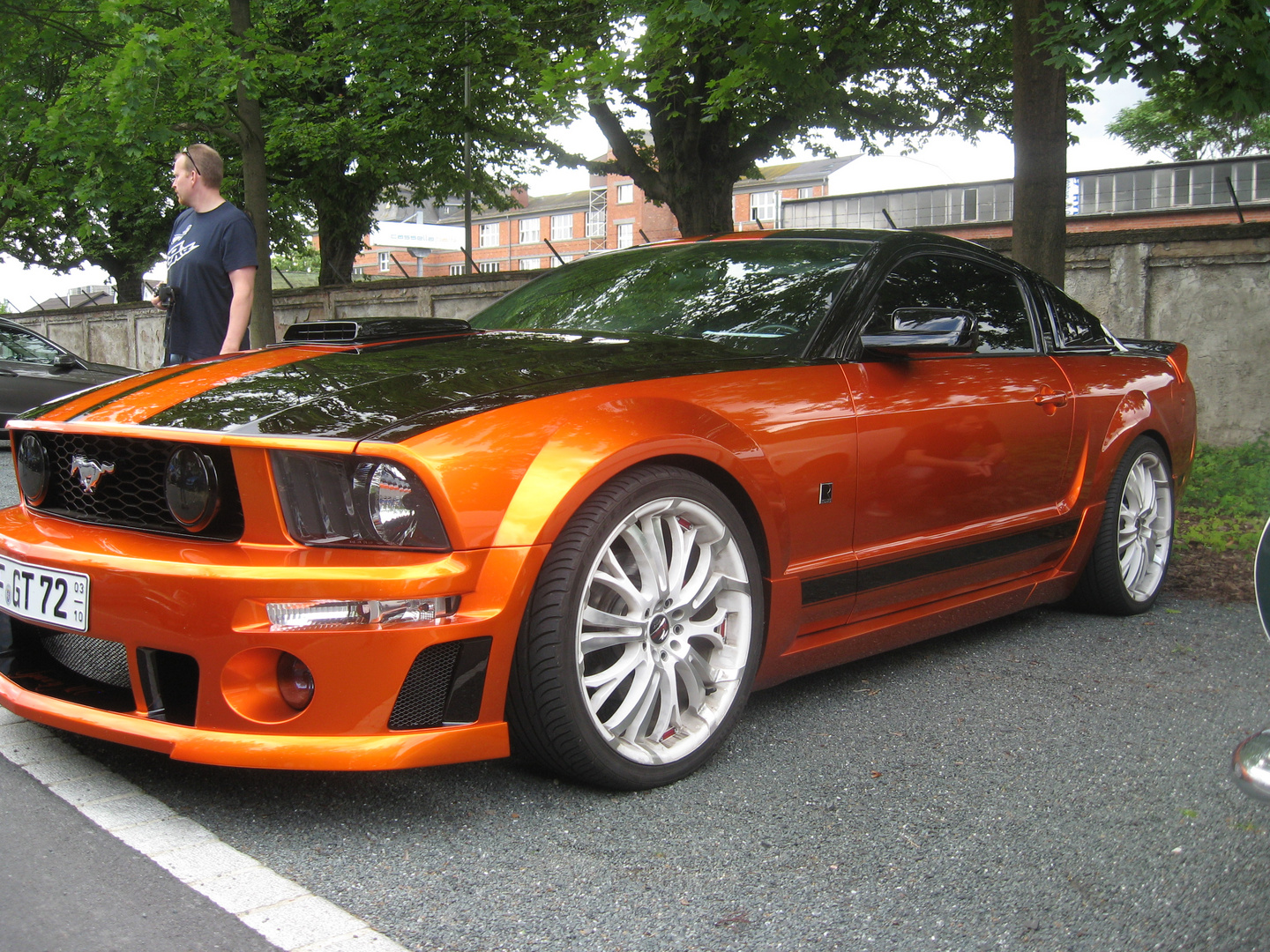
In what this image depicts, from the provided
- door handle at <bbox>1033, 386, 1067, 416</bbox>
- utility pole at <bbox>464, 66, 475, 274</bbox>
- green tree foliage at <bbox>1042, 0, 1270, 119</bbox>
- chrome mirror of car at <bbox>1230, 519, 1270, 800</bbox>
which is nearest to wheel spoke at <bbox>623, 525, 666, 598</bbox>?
chrome mirror of car at <bbox>1230, 519, 1270, 800</bbox>

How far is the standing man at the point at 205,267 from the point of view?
4.80m

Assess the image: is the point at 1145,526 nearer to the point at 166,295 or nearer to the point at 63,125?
the point at 166,295

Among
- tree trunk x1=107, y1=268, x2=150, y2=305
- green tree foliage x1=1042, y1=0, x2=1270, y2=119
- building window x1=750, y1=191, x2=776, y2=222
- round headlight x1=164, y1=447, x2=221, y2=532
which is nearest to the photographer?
round headlight x1=164, y1=447, x2=221, y2=532

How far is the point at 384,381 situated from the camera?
2666 mm

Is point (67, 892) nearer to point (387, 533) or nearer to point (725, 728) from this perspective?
point (387, 533)

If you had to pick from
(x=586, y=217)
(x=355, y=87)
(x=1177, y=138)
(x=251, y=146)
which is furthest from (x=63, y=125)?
(x=586, y=217)

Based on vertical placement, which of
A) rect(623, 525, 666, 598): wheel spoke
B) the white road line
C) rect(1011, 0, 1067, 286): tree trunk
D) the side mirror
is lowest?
the white road line

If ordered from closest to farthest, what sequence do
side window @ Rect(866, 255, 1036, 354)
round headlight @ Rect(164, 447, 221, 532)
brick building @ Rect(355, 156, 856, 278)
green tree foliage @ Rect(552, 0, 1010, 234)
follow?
round headlight @ Rect(164, 447, 221, 532) < side window @ Rect(866, 255, 1036, 354) < green tree foliage @ Rect(552, 0, 1010, 234) < brick building @ Rect(355, 156, 856, 278)

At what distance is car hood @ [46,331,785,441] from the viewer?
243cm

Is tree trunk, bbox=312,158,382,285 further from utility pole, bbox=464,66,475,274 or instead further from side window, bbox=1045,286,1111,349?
side window, bbox=1045,286,1111,349

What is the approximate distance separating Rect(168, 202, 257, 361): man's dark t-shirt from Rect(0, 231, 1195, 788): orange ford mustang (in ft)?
5.33

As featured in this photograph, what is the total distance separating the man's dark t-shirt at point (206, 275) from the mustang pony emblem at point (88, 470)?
7.36 ft

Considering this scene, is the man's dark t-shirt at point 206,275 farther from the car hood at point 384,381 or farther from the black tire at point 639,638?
the black tire at point 639,638

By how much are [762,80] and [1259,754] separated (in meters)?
8.66
